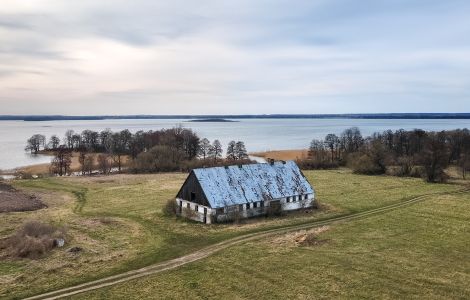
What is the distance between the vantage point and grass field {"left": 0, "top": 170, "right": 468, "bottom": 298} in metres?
29.4

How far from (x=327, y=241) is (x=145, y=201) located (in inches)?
1095

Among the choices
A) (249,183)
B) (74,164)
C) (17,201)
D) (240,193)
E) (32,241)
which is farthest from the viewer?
(74,164)

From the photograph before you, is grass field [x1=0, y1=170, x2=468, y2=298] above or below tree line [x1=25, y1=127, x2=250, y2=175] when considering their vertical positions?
below

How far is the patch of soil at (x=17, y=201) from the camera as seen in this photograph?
173 feet

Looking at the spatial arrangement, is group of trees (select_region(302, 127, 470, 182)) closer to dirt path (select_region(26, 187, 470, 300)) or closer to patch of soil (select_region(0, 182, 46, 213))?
dirt path (select_region(26, 187, 470, 300))

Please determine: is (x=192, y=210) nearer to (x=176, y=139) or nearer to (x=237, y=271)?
(x=237, y=271)

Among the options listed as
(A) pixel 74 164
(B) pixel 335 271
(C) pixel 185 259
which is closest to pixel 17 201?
(C) pixel 185 259

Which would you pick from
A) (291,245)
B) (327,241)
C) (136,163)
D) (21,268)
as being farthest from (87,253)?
(136,163)

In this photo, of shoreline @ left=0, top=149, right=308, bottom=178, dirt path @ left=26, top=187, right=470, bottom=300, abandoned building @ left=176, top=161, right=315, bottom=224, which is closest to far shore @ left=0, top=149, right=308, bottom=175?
shoreline @ left=0, top=149, right=308, bottom=178

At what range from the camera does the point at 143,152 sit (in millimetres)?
104500

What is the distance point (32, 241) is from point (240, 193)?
21.2 m

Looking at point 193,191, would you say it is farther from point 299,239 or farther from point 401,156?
point 401,156

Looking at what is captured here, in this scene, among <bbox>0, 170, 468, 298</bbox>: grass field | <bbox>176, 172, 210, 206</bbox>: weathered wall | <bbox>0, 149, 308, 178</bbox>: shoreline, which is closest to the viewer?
<bbox>0, 170, 468, 298</bbox>: grass field

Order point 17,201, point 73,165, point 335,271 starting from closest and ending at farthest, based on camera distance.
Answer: point 335,271, point 17,201, point 73,165
